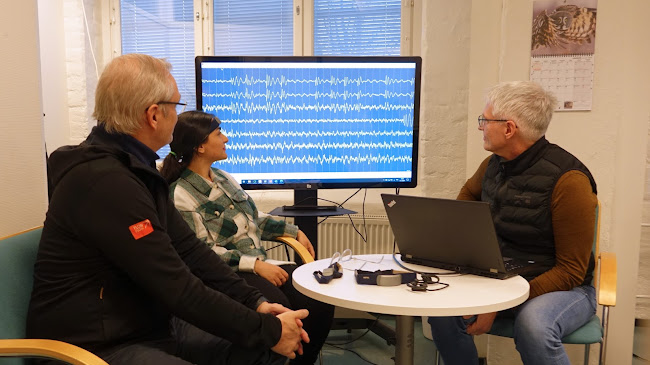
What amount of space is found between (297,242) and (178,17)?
242cm

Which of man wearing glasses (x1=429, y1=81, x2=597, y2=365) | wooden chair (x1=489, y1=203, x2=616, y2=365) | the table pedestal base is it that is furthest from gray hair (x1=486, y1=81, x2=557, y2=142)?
the table pedestal base

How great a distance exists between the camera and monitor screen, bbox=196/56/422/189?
8.99 ft

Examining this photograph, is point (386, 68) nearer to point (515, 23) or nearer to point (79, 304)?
point (515, 23)

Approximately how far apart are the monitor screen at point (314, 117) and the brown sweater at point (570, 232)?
96 centimetres

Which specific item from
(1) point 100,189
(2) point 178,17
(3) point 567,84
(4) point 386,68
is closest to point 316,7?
(2) point 178,17

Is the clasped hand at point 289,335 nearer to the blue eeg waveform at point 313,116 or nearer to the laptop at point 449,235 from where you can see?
the laptop at point 449,235

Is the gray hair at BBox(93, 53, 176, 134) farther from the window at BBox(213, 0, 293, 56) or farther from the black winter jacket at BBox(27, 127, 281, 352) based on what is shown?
the window at BBox(213, 0, 293, 56)

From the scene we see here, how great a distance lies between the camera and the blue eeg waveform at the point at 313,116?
2746 millimetres

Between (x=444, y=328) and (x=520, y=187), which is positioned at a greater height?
(x=520, y=187)

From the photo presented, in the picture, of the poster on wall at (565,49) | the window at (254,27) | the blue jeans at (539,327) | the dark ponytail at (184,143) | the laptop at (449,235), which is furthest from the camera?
the window at (254,27)

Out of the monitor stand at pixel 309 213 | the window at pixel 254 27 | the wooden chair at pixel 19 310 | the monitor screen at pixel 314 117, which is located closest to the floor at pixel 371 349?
the monitor stand at pixel 309 213

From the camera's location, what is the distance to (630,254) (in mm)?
2635

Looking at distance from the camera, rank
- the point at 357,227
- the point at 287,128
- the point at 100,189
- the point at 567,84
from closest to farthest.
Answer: the point at 100,189, the point at 567,84, the point at 287,128, the point at 357,227

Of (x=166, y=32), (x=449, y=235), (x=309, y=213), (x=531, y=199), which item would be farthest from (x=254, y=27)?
(x=449, y=235)
